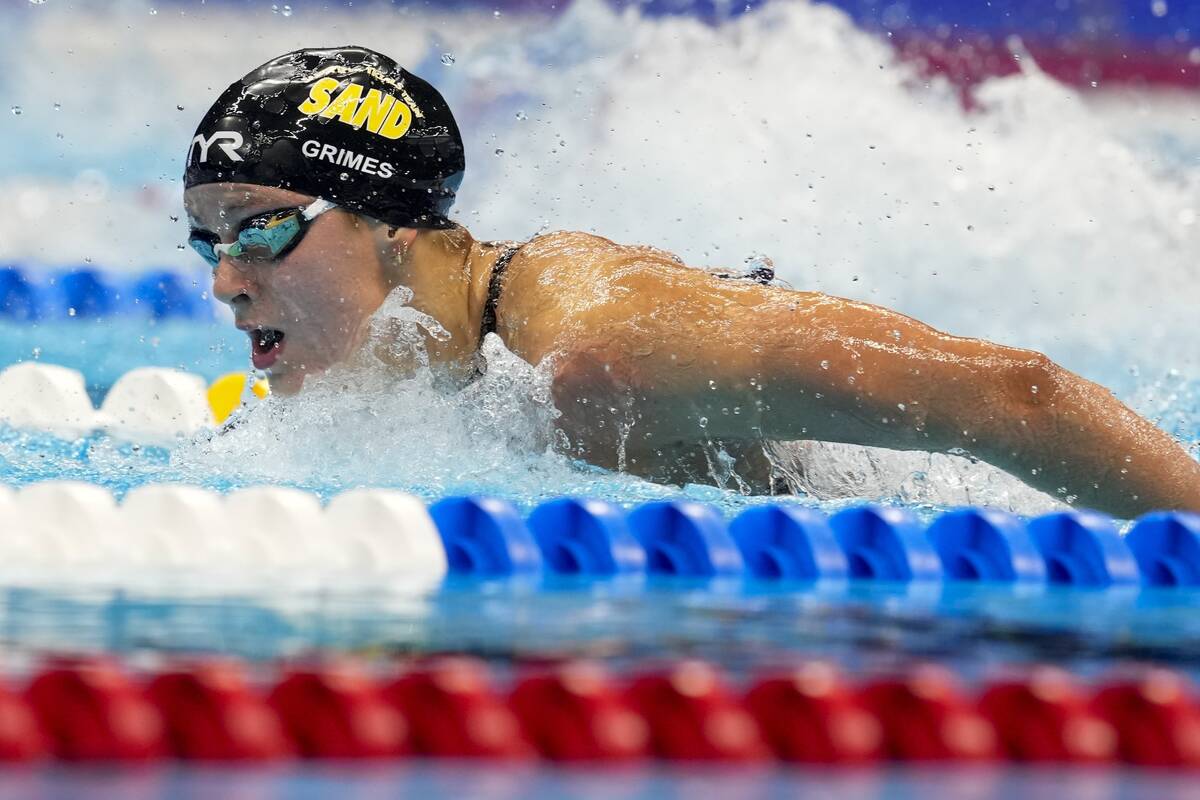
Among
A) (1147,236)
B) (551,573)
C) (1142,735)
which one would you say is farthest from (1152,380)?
(1142,735)

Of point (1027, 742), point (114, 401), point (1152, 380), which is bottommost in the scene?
point (1027, 742)

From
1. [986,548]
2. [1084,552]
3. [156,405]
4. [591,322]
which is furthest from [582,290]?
[156,405]

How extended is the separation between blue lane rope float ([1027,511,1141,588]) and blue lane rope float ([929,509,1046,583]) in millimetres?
27

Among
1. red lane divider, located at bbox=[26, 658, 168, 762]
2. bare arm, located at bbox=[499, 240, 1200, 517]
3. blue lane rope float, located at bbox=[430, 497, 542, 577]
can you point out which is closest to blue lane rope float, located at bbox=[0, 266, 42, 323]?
bare arm, located at bbox=[499, 240, 1200, 517]

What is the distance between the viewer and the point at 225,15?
8211 millimetres

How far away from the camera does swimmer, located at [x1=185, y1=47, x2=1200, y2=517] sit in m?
2.71

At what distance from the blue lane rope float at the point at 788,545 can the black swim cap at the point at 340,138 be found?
1110mm

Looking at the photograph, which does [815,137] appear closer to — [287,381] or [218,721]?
[287,381]

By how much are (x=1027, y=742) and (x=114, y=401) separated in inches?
154

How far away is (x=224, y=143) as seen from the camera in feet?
10.3

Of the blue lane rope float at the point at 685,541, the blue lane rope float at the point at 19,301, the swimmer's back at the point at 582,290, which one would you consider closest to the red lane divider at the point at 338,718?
the blue lane rope float at the point at 685,541

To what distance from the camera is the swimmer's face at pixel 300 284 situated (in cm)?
312

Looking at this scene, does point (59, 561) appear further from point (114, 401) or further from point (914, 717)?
point (114, 401)

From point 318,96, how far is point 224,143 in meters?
0.22
